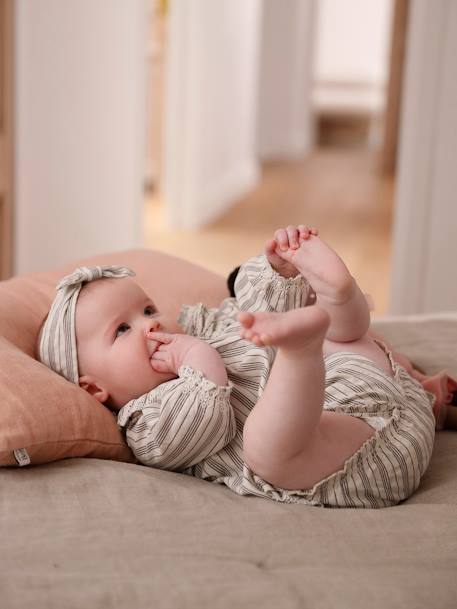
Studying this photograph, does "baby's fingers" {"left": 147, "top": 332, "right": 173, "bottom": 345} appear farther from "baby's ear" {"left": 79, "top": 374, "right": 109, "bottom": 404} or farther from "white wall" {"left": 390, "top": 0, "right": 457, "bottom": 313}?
"white wall" {"left": 390, "top": 0, "right": 457, "bottom": 313}

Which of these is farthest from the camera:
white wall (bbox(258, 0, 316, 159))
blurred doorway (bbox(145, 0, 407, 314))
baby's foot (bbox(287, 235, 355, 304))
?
white wall (bbox(258, 0, 316, 159))

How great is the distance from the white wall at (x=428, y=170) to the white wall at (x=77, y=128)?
3.65 feet

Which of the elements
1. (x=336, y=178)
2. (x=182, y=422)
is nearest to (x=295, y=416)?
(x=182, y=422)

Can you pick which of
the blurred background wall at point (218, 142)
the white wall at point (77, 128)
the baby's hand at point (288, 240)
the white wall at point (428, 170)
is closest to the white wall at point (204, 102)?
the blurred background wall at point (218, 142)

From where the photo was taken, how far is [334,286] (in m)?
1.36

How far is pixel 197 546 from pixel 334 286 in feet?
1.48

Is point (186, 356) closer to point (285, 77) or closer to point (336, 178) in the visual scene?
point (336, 178)

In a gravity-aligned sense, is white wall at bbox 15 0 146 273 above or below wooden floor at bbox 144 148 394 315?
above

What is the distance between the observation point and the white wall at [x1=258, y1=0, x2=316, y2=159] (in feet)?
25.8

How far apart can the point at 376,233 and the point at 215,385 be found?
13.5ft

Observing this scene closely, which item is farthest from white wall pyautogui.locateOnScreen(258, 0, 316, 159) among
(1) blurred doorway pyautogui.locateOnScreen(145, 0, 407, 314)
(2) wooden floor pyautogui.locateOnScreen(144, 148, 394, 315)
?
(2) wooden floor pyautogui.locateOnScreen(144, 148, 394, 315)

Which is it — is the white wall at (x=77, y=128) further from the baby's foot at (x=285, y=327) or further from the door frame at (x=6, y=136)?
the baby's foot at (x=285, y=327)

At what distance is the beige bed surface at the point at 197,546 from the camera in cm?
99

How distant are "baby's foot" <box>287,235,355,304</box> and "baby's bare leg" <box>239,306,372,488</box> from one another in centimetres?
19
